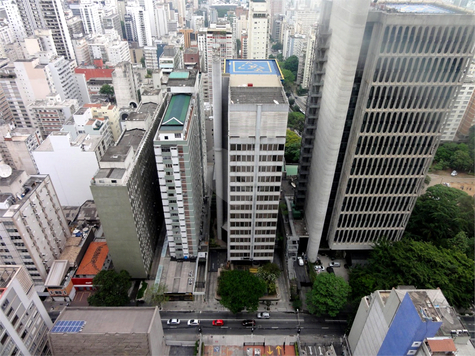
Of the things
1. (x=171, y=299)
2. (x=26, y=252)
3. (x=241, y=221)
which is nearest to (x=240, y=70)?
(x=241, y=221)

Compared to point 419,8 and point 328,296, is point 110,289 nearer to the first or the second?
point 328,296

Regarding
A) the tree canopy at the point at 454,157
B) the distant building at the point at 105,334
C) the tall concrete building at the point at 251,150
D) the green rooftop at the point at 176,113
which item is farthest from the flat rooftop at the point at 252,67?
the tree canopy at the point at 454,157

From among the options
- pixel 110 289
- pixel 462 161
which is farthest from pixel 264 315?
pixel 462 161

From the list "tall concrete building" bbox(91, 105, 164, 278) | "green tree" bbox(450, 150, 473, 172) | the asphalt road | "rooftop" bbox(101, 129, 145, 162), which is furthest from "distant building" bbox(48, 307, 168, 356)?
"green tree" bbox(450, 150, 473, 172)

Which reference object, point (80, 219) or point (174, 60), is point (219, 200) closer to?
point (80, 219)

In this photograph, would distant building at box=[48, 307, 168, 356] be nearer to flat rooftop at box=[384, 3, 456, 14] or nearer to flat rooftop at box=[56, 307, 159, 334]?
flat rooftop at box=[56, 307, 159, 334]

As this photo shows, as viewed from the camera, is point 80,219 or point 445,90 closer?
point 445,90

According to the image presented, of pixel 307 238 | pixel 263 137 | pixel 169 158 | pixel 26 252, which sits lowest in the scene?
pixel 307 238
